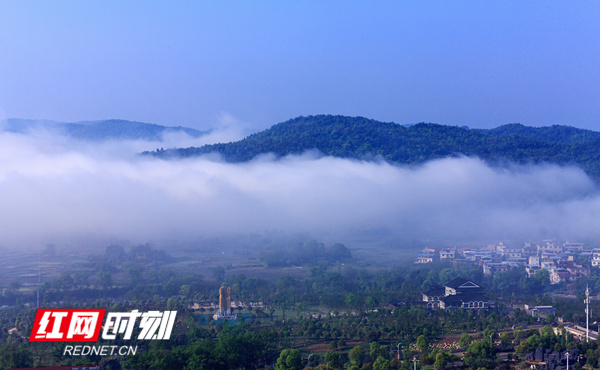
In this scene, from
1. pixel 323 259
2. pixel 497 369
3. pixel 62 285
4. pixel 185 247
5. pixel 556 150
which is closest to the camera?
pixel 497 369

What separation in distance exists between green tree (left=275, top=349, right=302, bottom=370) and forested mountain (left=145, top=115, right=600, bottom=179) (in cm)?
2759

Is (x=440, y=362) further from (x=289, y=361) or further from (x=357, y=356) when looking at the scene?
(x=289, y=361)

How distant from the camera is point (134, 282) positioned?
18.9 meters

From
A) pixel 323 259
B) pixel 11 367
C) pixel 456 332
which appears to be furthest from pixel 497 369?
pixel 323 259

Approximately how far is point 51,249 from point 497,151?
26.0 meters

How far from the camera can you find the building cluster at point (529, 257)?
69.5ft

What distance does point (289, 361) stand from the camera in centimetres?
1056

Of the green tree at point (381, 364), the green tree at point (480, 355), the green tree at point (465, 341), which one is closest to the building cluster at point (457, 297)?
the green tree at point (465, 341)

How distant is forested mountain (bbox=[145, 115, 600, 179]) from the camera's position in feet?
127

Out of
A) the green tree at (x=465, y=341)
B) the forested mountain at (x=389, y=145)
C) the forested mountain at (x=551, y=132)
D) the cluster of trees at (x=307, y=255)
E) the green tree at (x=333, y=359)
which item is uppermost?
the forested mountain at (x=551, y=132)

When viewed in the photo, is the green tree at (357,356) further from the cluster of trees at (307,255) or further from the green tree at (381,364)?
the cluster of trees at (307,255)

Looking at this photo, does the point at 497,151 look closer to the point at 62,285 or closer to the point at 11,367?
the point at 62,285

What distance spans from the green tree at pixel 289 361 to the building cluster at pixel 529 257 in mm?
11740

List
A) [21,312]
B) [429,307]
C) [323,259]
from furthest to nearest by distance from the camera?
1. [323,259]
2. [429,307]
3. [21,312]
